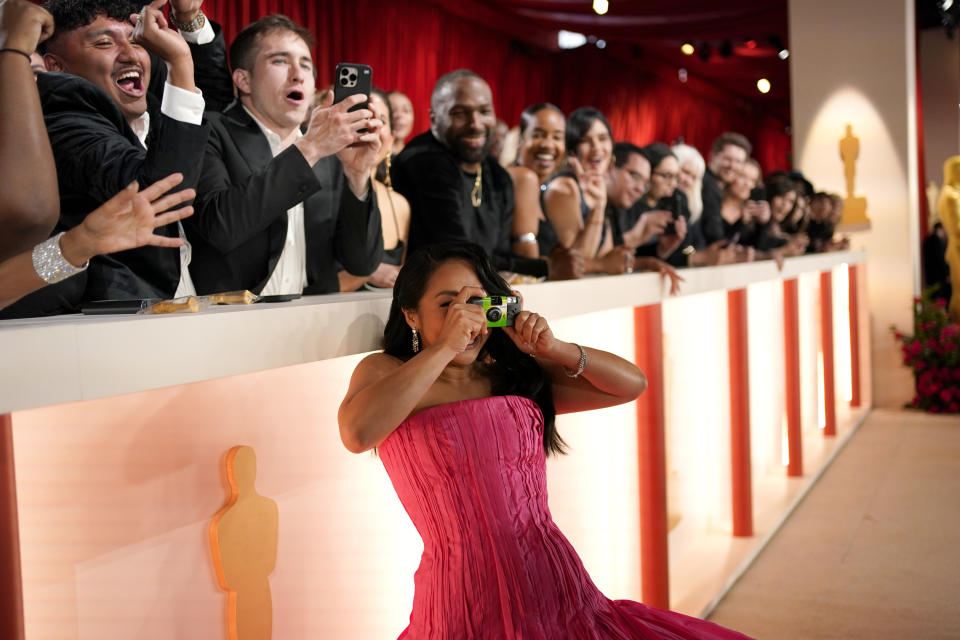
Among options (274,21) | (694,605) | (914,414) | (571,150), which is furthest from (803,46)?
(274,21)

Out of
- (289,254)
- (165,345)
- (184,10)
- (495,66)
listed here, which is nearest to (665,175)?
(289,254)

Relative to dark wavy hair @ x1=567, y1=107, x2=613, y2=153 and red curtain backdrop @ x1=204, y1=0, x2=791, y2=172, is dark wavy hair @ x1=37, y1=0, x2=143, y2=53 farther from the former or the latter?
→ red curtain backdrop @ x1=204, y1=0, x2=791, y2=172

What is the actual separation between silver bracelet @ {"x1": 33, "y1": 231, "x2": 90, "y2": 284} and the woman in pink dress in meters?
0.46

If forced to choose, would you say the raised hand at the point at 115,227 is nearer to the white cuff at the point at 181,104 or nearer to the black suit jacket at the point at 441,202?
the white cuff at the point at 181,104

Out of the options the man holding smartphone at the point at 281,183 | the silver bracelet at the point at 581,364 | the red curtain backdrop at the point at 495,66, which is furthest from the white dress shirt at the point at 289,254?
the red curtain backdrop at the point at 495,66

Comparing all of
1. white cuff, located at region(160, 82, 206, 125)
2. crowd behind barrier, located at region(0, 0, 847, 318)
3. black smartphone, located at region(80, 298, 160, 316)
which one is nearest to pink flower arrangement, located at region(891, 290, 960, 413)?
crowd behind barrier, located at region(0, 0, 847, 318)

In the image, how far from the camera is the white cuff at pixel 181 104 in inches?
61.6

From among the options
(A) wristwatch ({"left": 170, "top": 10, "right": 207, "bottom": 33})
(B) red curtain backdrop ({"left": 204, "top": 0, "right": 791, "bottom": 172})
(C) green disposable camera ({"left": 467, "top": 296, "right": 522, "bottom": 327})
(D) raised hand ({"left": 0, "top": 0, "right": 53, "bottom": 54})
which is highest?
(B) red curtain backdrop ({"left": 204, "top": 0, "right": 791, "bottom": 172})

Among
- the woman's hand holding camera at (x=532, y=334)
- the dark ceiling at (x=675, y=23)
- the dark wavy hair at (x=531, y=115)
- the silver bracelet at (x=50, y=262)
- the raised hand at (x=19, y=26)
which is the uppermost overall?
the dark ceiling at (x=675, y=23)

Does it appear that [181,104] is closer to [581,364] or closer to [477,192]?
[581,364]

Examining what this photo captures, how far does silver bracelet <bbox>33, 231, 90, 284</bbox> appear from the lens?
128cm

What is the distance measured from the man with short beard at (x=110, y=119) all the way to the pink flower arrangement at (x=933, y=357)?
22.1 feet

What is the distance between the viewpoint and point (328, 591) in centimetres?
154

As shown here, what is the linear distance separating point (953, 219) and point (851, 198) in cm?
89
